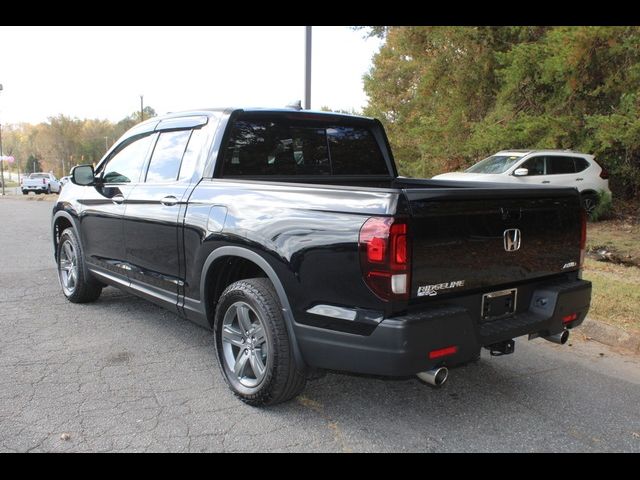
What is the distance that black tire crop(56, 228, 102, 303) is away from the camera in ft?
18.1

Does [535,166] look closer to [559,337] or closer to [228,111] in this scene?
[559,337]

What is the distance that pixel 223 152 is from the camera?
12.8 ft

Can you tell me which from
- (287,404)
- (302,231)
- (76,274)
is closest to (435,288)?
(302,231)

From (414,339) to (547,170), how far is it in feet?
35.7

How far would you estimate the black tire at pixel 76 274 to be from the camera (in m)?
5.52

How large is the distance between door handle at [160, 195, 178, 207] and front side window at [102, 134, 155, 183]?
29.3 inches

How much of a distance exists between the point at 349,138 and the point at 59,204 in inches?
132

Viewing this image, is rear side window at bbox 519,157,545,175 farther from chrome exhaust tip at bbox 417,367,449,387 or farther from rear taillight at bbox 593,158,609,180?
chrome exhaust tip at bbox 417,367,449,387

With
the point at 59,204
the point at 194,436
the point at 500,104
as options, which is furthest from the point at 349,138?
the point at 500,104

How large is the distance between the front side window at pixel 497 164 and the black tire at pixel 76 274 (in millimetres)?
9189

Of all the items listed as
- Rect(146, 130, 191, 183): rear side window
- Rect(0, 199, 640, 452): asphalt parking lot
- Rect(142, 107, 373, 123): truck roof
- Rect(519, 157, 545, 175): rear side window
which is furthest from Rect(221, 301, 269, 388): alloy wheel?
Rect(519, 157, 545, 175): rear side window

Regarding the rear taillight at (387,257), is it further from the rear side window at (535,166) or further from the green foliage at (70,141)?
the green foliage at (70,141)

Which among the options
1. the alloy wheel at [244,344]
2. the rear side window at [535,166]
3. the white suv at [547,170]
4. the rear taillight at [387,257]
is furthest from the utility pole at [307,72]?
the rear taillight at [387,257]
